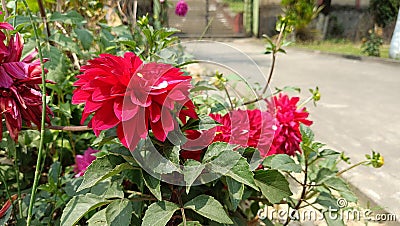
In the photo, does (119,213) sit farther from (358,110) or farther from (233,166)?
(358,110)

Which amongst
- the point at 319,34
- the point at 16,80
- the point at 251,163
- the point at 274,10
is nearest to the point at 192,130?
the point at 251,163

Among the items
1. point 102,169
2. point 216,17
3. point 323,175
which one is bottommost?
point 216,17

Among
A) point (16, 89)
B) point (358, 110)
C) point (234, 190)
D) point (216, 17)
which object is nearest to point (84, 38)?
point (16, 89)

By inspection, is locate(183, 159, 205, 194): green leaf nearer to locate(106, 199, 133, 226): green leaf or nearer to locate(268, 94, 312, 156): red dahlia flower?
locate(106, 199, 133, 226): green leaf

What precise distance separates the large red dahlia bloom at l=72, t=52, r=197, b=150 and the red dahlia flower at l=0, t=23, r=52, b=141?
7cm

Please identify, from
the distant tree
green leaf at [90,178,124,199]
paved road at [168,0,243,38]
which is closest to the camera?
green leaf at [90,178,124,199]

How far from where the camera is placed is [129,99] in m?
0.44

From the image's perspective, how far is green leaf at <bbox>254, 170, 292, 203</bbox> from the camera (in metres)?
0.57

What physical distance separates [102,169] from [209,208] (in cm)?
15

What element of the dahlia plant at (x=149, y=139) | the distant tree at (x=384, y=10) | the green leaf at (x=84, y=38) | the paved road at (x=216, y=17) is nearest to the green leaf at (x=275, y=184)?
the dahlia plant at (x=149, y=139)

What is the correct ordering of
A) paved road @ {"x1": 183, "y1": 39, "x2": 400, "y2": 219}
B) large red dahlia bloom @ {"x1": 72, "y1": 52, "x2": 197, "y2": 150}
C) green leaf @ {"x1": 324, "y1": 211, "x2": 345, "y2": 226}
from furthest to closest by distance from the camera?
paved road @ {"x1": 183, "y1": 39, "x2": 400, "y2": 219} < green leaf @ {"x1": 324, "y1": 211, "x2": 345, "y2": 226} < large red dahlia bloom @ {"x1": 72, "y1": 52, "x2": 197, "y2": 150}

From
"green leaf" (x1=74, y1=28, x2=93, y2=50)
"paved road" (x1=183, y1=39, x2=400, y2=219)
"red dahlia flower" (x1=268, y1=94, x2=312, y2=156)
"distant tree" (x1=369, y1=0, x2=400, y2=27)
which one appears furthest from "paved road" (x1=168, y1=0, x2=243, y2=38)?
"red dahlia flower" (x1=268, y1=94, x2=312, y2=156)

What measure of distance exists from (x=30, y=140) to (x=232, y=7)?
42.8ft

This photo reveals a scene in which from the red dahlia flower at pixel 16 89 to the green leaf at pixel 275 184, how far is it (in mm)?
329
